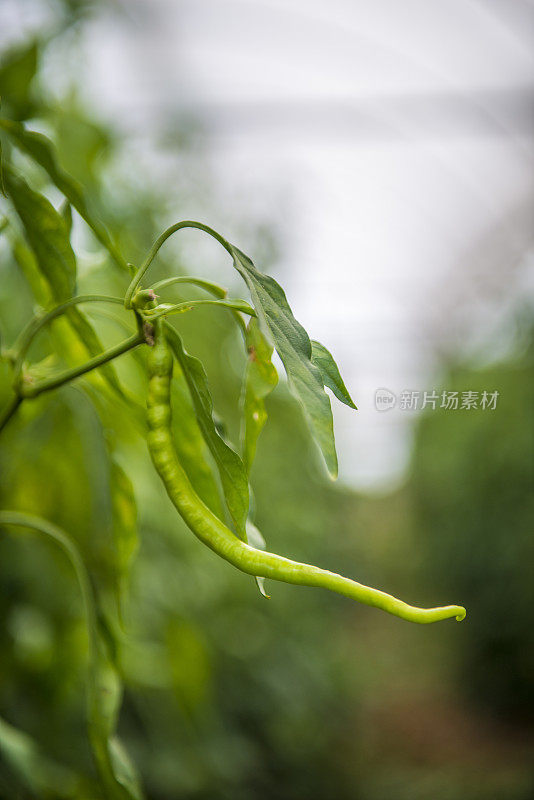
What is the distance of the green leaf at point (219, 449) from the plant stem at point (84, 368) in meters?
0.02

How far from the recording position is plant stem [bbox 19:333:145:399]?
35 cm

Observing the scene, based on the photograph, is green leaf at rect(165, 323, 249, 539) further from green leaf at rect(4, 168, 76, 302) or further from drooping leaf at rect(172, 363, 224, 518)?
green leaf at rect(4, 168, 76, 302)

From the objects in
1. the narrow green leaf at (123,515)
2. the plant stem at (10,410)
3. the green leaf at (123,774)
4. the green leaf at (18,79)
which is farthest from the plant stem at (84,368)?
the green leaf at (18,79)

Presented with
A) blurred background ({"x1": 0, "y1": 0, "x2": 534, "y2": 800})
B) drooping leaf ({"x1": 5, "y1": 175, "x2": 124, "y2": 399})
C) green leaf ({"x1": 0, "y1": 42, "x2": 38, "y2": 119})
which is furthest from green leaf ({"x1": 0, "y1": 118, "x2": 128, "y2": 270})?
green leaf ({"x1": 0, "y1": 42, "x2": 38, "y2": 119})

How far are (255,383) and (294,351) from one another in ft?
0.18

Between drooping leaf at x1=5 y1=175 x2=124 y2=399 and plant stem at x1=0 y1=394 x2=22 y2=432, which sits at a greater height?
drooping leaf at x1=5 y1=175 x2=124 y2=399

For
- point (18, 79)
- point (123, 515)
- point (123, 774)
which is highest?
point (18, 79)

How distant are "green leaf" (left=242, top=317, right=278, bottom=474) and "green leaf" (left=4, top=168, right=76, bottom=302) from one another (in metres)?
0.15

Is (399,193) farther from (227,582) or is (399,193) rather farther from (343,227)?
(227,582)

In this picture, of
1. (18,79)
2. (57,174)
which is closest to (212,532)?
(57,174)

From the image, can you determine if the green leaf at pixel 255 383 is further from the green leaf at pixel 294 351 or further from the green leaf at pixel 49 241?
the green leaf at pixel 49 241

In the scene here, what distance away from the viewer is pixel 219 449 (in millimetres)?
359

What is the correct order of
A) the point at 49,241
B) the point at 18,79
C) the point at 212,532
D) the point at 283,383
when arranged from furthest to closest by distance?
the point at 283,383
the point at 18,79
the point at 49,241
the point at 212,532

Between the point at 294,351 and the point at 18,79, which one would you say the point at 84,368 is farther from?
the point at 18,79
